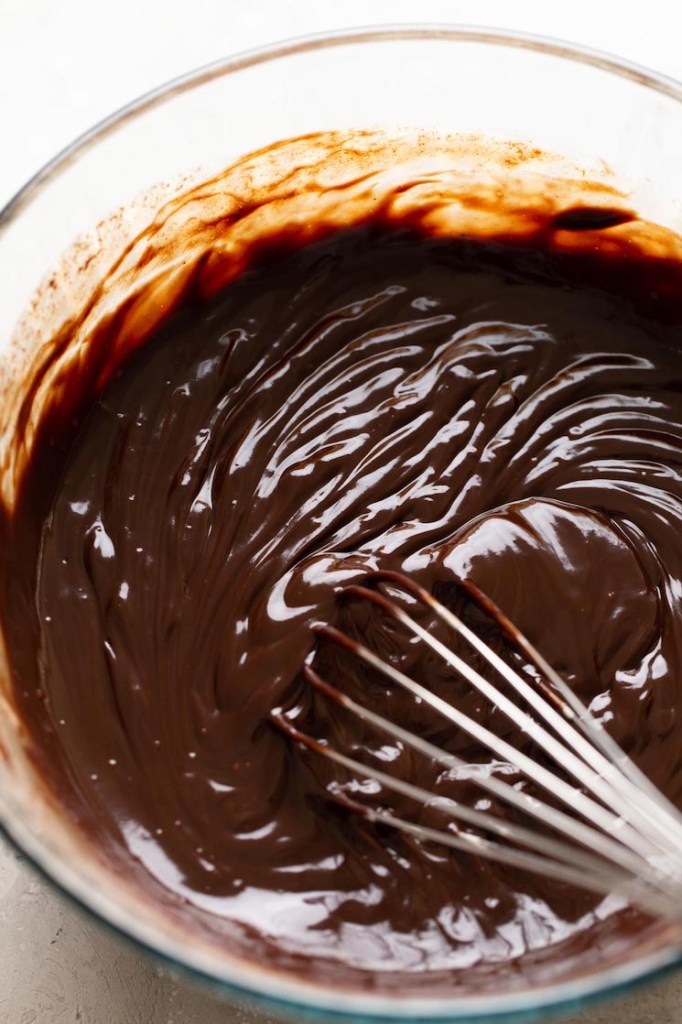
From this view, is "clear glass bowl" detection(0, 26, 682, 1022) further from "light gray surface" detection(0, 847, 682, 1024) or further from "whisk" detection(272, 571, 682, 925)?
"whisk" detection(272, 571, 682, 925)

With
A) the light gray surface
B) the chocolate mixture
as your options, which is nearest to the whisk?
the chocolate mixture

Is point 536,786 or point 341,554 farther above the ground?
point 341,554

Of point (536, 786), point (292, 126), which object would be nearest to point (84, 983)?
point (536, 786)

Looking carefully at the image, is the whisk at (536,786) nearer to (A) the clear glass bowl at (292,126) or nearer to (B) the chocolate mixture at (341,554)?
(B) the chocolate mixture at (341,554)

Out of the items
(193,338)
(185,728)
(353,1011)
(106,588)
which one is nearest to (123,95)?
(193,338)

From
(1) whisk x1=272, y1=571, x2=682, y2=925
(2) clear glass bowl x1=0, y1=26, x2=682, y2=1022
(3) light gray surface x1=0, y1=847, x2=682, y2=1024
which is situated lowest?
(3) light gray surface x1=0, y1=847, x2=682, y2=1024

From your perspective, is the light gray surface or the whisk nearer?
the whisk

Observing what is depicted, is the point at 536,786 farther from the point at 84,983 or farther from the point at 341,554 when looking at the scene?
the point at 84,983
